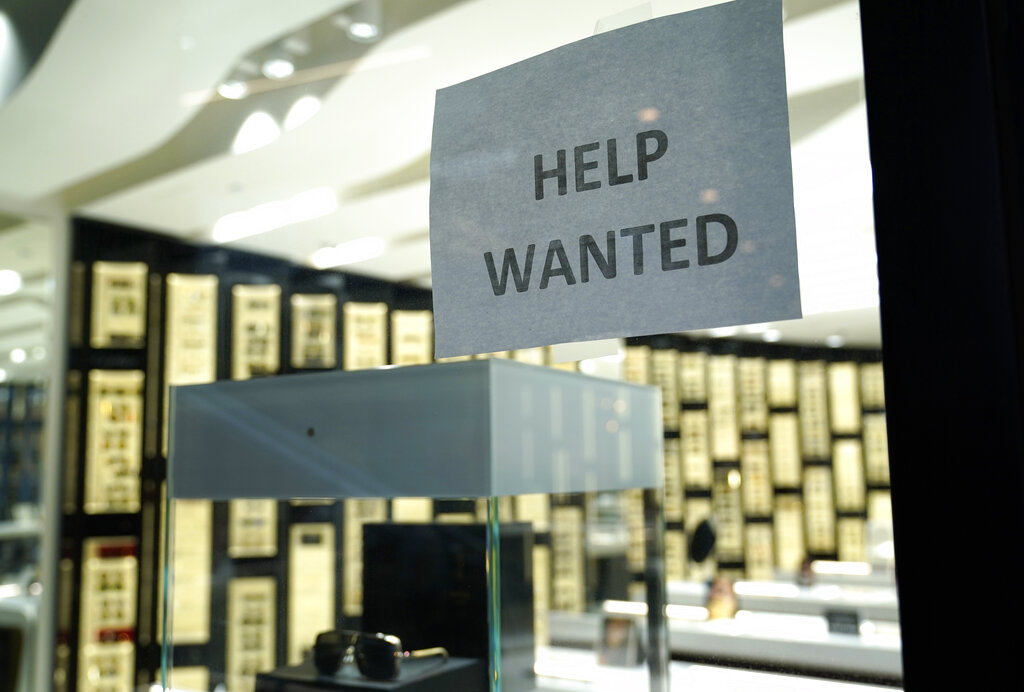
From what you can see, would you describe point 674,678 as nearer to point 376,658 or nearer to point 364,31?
point 376,658

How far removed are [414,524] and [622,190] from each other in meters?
0.28

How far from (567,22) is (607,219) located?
0.48ft

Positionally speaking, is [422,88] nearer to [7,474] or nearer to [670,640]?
[670,640]

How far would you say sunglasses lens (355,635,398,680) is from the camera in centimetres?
54

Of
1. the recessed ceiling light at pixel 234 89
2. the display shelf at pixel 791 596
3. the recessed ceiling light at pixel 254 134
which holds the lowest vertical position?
the display shelf at pixel 791 596

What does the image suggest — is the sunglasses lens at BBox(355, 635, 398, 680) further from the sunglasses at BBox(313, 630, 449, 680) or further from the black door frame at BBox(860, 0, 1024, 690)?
the black door frame at BBox(860, 0, 1024, 690)

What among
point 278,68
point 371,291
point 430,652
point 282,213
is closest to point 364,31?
point 278,68

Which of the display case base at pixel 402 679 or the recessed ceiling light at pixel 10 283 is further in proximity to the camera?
the recessed ceiling light at pixel 10 283

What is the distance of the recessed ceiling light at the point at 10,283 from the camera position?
2.75 metres

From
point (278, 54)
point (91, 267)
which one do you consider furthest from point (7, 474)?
point (278, 54)

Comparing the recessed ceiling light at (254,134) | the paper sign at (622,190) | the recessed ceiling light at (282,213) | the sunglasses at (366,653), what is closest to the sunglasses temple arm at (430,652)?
the sunglasses at (366,653)

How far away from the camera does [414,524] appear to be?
22.3 inches

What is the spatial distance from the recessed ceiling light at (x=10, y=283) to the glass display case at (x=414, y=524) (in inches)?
95.7

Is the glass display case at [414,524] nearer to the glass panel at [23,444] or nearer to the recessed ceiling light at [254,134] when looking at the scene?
the recessed ceiling light at [254,134]
